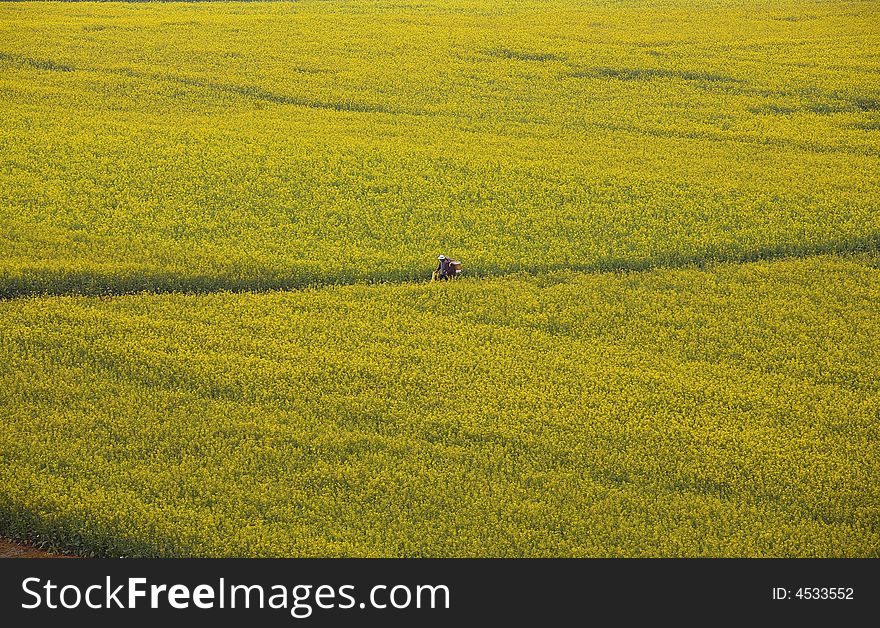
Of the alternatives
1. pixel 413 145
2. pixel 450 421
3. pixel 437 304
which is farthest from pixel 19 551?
pixel 413 145

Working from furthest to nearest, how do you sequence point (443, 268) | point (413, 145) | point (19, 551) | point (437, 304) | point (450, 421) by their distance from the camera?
1. point (413, 145)
2. point (443, 268)
3. point (437, 304)
4. point (450, 421)
5. point (19, 551)

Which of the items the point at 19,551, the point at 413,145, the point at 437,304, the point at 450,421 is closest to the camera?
the point at 19,551

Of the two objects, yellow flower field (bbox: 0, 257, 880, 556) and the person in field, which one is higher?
the person in field

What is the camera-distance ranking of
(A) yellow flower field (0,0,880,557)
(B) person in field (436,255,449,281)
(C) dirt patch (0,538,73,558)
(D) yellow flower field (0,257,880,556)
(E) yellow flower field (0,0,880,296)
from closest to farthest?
1. (C) dirt patch (0,538,73,558)
2. (D) yellow flower field (0,257,880,556)
3. (A) yellow flower field (0,0,880,557)
4. (B) person in field (436,255,449,281)
5. (E) yellow flower field (0,0,880,296)

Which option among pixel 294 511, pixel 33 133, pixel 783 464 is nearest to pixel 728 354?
pixel 783 464

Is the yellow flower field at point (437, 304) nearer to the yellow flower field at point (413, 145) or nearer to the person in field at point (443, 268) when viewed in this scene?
the yellow flower field at point (413, 145)

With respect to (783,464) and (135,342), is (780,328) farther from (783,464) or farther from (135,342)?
(135,342)

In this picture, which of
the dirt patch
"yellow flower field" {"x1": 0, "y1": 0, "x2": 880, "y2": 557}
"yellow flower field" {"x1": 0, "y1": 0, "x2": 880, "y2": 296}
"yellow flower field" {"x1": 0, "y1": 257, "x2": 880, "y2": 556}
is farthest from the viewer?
"yellow flower field" {"x1": 0, "y1": 0, "x2": 880, "y2": 296}

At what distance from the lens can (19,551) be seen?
31.6ft

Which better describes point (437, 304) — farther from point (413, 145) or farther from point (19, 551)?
point (413, 145)

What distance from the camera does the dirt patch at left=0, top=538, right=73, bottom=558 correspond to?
9.55m

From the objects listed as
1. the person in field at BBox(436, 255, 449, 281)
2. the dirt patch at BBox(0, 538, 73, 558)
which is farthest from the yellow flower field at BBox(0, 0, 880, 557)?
the person in field at BBox(436, 255, 449, 281)

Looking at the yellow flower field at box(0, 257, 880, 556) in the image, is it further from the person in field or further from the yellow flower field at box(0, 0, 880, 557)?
the person in field

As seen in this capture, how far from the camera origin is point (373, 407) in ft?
39.7
